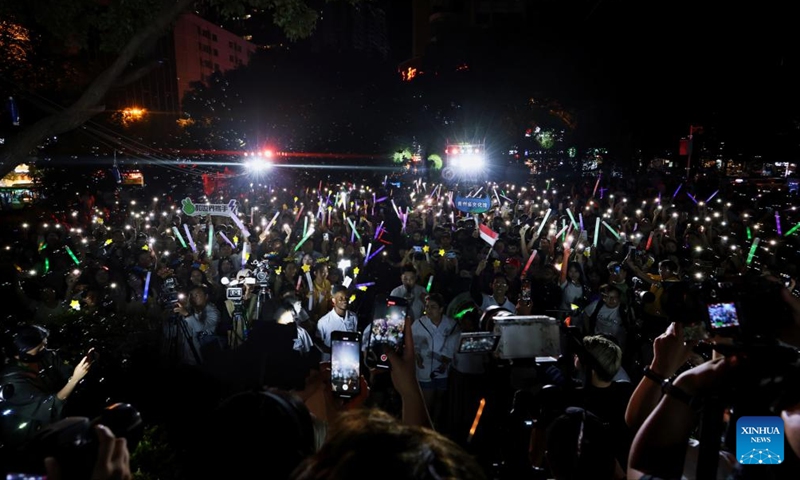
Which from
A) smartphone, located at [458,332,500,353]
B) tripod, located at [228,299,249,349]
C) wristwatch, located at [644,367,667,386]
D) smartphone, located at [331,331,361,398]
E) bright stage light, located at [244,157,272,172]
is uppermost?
bright stage light, located at [244,157,272,172]

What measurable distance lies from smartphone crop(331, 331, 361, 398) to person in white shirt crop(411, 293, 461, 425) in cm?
191

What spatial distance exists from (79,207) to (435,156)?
23.3m

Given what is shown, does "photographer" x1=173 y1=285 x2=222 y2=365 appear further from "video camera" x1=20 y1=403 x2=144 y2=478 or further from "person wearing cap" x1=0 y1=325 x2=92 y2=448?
"video camera" x1=20 y1=403 x2=144 y2=478

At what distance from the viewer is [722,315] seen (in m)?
2.33

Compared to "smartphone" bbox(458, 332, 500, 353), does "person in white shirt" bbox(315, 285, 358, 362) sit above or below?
below

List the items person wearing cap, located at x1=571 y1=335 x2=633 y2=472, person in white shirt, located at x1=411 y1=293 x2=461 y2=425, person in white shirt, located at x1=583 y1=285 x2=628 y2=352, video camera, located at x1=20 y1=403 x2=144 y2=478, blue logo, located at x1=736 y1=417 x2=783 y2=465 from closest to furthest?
video camera, located at x1=20 y1=403 x2=144 y2=478 → blue logo, located at x1=736 y1=417 x2=783 y2=465 → person wearing cap, located at x1=571 y1=335 x2=633 y2=472 → person in white shirt, located at x1=411 y1=293 x2=461 y2=425 → person in white shirt, located at x1=583 y1=285 x2=628 y2=352

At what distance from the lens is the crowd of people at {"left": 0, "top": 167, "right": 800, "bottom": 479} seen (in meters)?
1.74

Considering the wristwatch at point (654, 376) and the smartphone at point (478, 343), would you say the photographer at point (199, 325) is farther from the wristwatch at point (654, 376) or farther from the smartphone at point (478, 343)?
the wristwatch at point (654, 376)

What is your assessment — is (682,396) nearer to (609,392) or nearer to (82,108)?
(609,392)

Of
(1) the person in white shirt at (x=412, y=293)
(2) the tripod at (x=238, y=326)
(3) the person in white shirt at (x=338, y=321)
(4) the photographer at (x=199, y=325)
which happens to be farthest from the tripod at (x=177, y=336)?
(1) the person in white shirt at (x=412, y=293)

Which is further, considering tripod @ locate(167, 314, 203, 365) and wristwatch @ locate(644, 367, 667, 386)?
tripod @ locate(167, 314, 203, 365)

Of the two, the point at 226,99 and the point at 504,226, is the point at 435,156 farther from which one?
the point at 504,226

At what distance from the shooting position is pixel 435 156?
36.0 meters

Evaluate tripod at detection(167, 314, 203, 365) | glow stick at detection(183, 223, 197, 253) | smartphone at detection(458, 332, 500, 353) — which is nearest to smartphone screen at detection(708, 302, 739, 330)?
smartphone at detection(458, 332, 500, 353)
